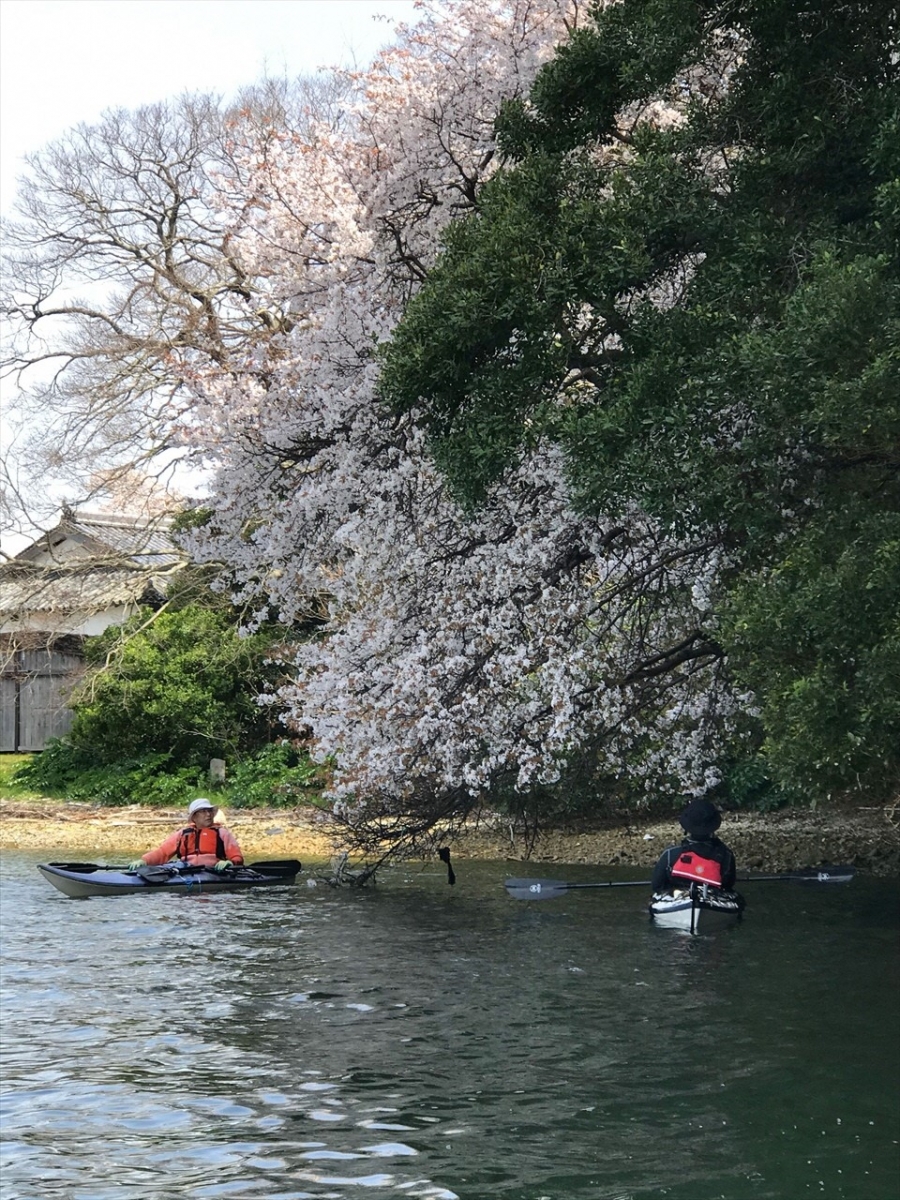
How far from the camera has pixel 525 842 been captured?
22156 millimetres

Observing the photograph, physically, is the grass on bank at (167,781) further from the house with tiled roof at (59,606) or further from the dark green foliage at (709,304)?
the dark green foliage at (709,304)

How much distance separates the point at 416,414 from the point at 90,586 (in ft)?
51.7

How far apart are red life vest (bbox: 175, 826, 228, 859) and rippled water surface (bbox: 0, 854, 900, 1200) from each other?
147cm

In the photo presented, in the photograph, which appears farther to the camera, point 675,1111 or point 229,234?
point 229,234

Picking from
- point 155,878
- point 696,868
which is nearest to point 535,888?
point 696,868

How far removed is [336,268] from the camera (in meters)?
16.7

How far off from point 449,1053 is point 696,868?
5.80m

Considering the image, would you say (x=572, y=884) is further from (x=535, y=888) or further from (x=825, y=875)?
(x=825, y=875)

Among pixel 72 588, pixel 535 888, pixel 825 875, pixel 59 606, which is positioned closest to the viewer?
pixel 535 888

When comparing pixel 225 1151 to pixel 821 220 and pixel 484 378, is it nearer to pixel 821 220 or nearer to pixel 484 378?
pixel 484 378

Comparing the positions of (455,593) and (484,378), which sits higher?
(484,378)

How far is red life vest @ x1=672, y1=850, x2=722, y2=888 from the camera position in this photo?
51.9 feet

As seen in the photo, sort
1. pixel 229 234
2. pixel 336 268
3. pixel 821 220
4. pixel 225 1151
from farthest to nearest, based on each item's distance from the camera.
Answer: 1. pixel 229 234
2. pixel 336 268
3. pixel 821 220
4. pixel 225 1151

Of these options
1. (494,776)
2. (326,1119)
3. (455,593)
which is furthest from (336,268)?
(326,1119)
